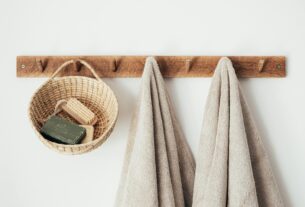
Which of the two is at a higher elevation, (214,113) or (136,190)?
(214,113)

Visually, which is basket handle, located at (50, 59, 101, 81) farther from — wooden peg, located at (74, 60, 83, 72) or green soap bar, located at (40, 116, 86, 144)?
green soap bar, located at (40, 116, 86, 144)

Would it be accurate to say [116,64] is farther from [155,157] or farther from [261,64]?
[261,64]

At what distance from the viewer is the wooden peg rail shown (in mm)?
988

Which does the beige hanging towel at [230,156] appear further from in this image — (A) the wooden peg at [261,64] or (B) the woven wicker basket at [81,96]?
(B) the woven wicker basket at [81,96]

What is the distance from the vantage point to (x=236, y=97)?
0.90 meters

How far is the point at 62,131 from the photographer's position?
0.87 m

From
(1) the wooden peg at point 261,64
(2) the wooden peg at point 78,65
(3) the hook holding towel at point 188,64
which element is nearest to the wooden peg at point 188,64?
(3) the hook holding towel at point 188,64

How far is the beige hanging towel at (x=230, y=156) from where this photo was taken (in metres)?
0.85

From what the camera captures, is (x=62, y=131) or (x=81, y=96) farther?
(x=81, y=96)

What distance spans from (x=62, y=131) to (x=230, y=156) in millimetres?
430

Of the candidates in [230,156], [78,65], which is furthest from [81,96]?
[230,156]
